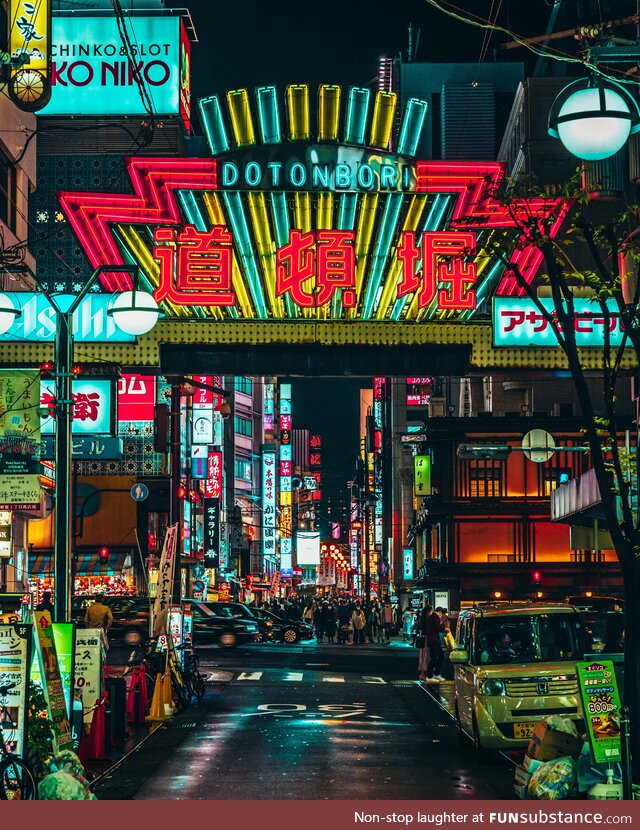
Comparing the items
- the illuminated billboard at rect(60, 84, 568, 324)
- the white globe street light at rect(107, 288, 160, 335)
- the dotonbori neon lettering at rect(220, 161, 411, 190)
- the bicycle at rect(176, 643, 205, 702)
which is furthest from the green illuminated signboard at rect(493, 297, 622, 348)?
the bicycle at rect(176, 643, 205, 702)

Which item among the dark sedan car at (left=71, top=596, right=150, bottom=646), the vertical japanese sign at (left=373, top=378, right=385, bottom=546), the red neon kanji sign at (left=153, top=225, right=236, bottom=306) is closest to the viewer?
the red neon kanji sign at (left=153, top=225, right=236, bottom=306)

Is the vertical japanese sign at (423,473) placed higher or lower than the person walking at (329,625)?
higher

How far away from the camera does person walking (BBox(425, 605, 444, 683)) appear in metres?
33.2

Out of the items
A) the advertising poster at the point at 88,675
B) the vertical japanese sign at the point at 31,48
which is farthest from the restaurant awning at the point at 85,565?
the advertising poster at the point at 88,675

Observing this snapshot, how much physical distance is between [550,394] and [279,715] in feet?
178

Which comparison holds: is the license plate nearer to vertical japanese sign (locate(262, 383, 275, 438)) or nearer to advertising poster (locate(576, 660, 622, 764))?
advertising poster (locate(576, 660, 622, 764))

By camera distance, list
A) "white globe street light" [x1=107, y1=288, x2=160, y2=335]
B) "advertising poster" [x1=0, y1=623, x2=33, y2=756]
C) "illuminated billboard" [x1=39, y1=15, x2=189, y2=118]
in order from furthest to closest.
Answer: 1. "illuminated billboard" [x1=39, y1=15, x2=189, y2=118]
2. "white globe street light" [x1=107, y1=288, x2=160, y2=335]
3. "advertising poster" [x1=0, y1=623, x2=33, y2=756]

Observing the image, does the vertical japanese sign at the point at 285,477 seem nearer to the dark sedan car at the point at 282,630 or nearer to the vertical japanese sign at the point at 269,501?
the vertical japanese sign at the point at 269,501

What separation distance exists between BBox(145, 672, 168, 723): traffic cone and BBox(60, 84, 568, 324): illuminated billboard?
309 inches

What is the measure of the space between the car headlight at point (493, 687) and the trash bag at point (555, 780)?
417cm

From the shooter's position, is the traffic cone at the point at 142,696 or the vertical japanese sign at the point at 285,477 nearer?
the traffic cone at the point at 142,696

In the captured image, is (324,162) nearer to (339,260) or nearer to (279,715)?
(339,260)

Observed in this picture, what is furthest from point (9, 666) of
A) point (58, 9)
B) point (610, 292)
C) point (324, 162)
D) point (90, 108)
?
point (58, 9)

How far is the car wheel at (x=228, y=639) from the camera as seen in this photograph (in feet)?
163
